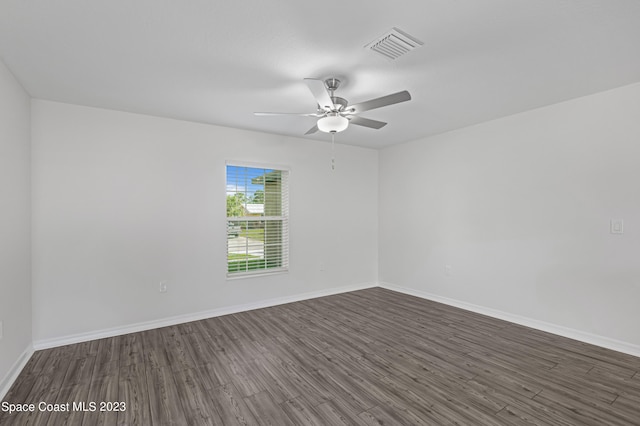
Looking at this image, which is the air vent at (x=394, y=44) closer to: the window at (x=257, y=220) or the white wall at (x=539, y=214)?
the white wall at (x=539, y=214)

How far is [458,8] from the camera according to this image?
5.74 ft

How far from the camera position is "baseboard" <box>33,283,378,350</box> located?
3.06 metres

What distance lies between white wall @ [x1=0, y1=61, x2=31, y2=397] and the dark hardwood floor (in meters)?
0.28

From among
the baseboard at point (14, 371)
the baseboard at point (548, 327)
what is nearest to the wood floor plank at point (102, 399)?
the baseboard at point (14, 371)

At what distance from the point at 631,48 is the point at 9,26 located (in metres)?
4.22

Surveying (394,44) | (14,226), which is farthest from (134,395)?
(394,44)

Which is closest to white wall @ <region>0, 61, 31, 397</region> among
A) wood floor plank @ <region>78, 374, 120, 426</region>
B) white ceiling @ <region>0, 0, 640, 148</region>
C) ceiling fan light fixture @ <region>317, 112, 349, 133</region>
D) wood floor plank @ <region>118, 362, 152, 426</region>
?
white ceiling @ <region>0, 0, 640, 148</region>

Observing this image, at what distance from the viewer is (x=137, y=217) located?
3.48m

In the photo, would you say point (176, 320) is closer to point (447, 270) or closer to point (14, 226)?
point (14, 226)

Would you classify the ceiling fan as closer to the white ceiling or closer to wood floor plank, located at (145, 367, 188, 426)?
the white ceiling

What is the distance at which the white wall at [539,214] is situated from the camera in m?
2.91

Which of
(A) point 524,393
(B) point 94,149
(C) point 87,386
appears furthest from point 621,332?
(B) point 94,149

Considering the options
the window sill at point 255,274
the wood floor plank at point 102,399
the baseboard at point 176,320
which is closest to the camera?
the wood floor plank at point 102,399

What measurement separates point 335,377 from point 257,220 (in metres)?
2.51
